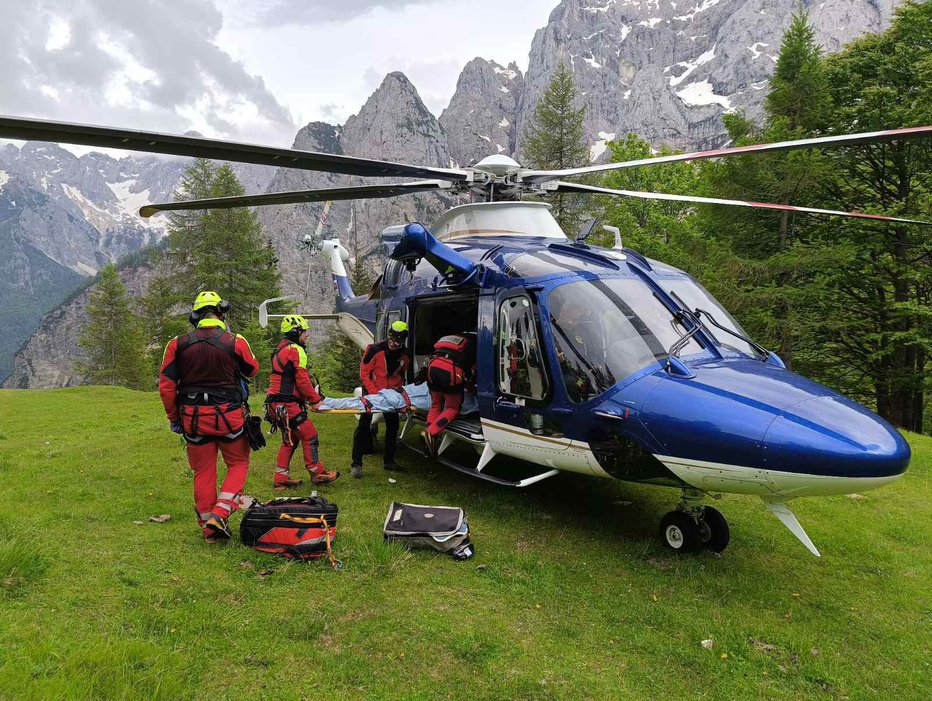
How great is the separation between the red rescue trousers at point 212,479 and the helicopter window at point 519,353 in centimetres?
263

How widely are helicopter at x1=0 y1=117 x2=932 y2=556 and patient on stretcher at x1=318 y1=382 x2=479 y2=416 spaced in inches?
13.3

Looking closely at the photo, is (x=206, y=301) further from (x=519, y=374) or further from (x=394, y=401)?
(x=519, y=374)

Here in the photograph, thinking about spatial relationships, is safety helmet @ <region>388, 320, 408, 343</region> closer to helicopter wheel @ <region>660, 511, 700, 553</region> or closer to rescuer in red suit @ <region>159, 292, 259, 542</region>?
rescuer in red suit @ <region>159, 292, 259, 542</region>

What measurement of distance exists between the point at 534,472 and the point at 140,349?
37.8m

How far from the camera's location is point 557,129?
93.5 ft

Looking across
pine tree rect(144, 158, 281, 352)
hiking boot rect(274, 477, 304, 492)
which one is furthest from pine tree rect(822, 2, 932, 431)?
pine tree rect(144, 158, 281, 352)

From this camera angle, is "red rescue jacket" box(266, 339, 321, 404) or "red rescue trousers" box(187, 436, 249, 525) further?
"red rescue jacket" box(266, 339, 321, 404)

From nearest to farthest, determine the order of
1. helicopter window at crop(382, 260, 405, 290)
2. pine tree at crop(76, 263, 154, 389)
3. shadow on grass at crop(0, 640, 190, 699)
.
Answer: shadow on grass at crop(0, 640, 190, 699) < helicopter window at crop(382, 260, 405, 290) < pine tree at crop(76, 263, 154, 389)

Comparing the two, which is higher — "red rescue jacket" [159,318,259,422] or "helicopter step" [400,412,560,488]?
"red rescue jacket" [159,318,259,422]

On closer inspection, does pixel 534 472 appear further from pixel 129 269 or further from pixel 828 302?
pixel 129 269

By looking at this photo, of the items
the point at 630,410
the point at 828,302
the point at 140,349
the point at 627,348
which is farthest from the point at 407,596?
the point at 140,349

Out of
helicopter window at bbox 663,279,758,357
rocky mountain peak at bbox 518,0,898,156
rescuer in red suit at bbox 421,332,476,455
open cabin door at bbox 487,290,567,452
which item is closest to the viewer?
helicopter window at bbox 663,279,758,357

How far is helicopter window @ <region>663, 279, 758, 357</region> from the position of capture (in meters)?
5.19

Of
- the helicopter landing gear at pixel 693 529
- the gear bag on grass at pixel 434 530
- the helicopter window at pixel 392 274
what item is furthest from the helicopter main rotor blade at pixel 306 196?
the helicopter landing gear at pixel 693 529
